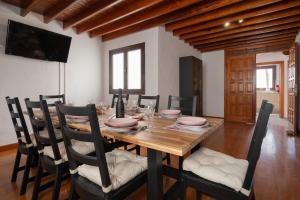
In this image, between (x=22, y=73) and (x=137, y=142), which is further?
(x=22, y=73)

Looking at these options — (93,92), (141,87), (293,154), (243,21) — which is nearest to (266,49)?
(243,21)

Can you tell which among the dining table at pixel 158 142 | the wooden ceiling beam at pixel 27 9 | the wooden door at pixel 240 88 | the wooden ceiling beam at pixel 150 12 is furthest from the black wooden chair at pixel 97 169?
the wooden door at pixel 240 88

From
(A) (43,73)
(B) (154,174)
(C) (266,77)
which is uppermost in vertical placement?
(C) (266,77)

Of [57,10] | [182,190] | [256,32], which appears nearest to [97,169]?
[182,190]

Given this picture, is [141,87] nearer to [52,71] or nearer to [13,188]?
[52,71]

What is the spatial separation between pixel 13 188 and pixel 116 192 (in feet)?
5.03

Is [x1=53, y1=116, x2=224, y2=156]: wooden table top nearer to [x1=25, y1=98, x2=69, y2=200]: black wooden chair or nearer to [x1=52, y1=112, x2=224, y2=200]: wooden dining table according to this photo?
[x1=52, y1=112, x2=224, y2=200]: wooden dining table

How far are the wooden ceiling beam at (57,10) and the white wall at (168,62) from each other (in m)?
1.87

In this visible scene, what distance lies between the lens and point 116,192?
102cm

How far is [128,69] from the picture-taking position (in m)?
4.34

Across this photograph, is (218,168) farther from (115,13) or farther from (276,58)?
(276,58)

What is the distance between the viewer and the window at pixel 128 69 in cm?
406

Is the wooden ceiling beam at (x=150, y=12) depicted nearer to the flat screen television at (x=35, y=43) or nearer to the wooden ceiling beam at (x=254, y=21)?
the flat screen television at (x=35, y=43)

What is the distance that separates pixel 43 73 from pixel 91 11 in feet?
5.11
